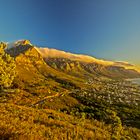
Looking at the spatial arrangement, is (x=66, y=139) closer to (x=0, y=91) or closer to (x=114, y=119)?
(x=114, y=119)

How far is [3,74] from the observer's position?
5738 centimetres

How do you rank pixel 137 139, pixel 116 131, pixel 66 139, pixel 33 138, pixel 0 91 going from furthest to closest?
pixel 0 91 < pixel 137 139 < pixel 116 131 < pixel 66 139 < pixel 33 138

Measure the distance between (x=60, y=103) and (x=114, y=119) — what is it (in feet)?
517

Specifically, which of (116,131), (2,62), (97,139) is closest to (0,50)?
(2,62)

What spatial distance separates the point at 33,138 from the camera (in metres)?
12.2

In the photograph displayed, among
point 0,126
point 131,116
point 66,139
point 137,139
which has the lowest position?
point 131,116

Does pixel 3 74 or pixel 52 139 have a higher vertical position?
pixel 3 74

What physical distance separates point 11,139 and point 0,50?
155 ft

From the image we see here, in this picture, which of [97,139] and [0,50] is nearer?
[97,139]

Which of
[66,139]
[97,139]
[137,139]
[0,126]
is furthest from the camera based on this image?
[137,139]

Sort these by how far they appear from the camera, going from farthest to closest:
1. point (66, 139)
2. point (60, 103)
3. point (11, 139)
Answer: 1. point (60, 103)
2. point (66, 139)
3. point (11, 139)

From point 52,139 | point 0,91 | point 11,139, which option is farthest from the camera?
point 0,91

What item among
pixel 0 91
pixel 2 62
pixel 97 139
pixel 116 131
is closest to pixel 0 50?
pixel 2 62

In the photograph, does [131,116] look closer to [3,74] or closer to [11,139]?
[3,74]
